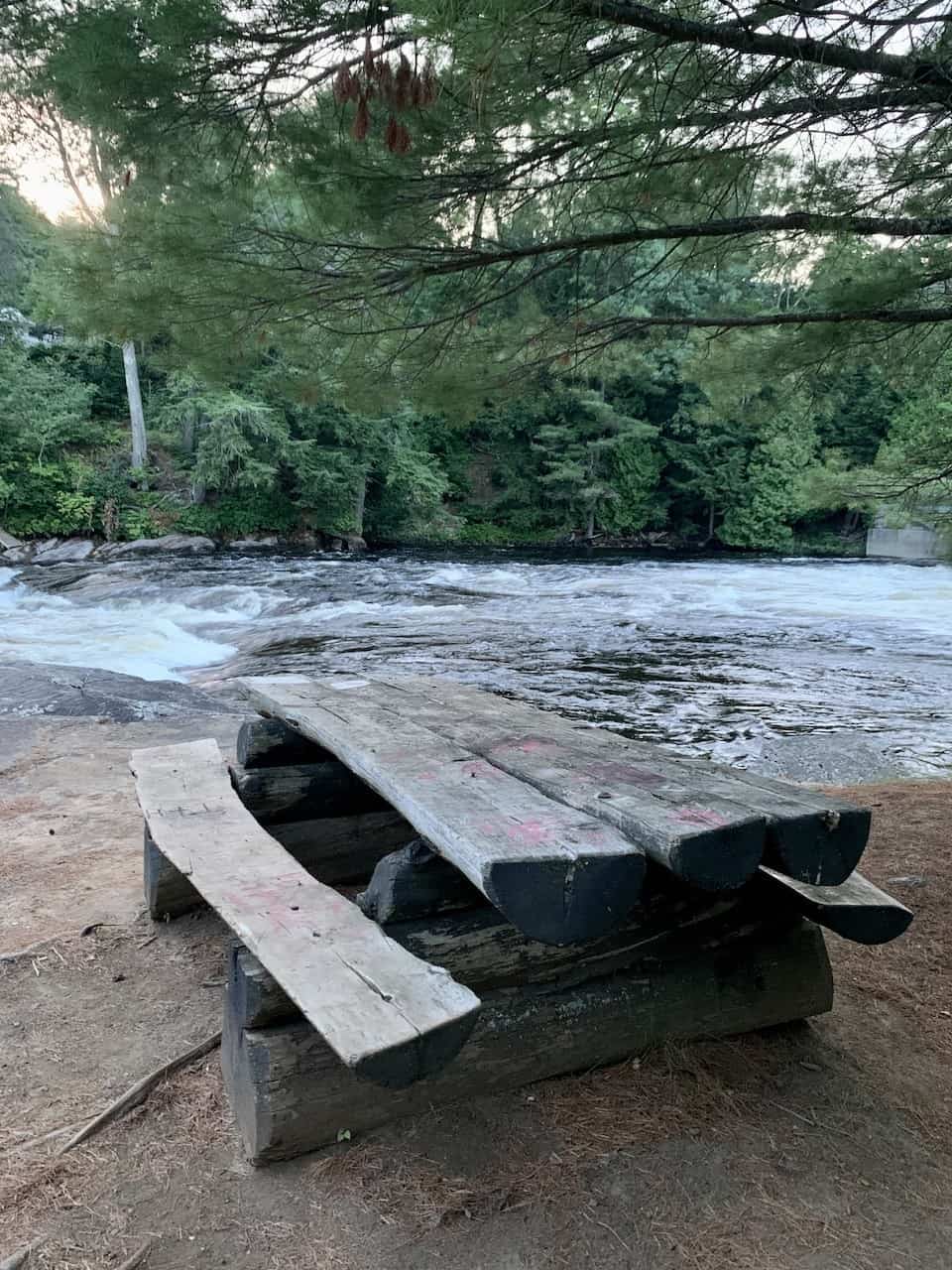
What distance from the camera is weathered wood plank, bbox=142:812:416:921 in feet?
9.86

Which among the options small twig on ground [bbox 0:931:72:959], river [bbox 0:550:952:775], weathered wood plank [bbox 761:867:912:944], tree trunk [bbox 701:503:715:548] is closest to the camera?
weathered wood plank [bbox 761:867:912:944]

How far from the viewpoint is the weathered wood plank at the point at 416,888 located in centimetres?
197

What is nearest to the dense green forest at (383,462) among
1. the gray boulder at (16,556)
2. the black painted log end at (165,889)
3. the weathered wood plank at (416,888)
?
the gray boulder at (16,556)

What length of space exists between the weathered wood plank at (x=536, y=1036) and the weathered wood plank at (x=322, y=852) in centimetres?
100

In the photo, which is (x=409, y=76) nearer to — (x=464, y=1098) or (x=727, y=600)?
→ (x=464, y=1098)

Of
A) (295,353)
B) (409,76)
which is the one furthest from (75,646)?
(409,76)

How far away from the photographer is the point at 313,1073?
185 cm

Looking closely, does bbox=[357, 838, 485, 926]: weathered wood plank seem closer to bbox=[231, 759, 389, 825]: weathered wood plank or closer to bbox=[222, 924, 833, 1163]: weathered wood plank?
bbox=[222, 924, 833, 1163]: weathered wood plank

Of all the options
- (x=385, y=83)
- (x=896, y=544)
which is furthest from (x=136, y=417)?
(x=896, y=544)

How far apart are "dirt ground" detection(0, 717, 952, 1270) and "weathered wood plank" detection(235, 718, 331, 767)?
79 cm

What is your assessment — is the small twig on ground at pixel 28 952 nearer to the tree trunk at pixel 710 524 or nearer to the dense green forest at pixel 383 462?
the dense green forest at pixel 383 462

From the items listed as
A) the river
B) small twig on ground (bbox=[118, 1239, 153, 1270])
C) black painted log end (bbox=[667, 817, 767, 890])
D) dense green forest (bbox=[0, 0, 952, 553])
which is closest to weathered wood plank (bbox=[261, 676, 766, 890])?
black painted log end (bbox=[667, 817, 767, 890])

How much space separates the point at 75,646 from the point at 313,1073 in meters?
9.77

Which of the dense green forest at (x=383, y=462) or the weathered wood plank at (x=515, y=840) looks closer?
the weathered wood plank at (x=515, y=840)
